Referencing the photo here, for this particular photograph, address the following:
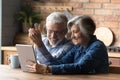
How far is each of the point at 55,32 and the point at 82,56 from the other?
0.36m

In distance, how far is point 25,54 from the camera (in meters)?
2.28

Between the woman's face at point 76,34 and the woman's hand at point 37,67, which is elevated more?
the woman's face at point 76,34

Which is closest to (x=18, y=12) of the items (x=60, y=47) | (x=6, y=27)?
(x=6, y=27)

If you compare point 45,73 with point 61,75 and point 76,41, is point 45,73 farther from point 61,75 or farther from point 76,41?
point 76,41

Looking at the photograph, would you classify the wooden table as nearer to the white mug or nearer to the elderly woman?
the elderly woman

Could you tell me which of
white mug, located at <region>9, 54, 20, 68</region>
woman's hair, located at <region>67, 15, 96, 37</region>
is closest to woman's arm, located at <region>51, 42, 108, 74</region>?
woman's hair, located at <region>67, 15, 96, 37</region>

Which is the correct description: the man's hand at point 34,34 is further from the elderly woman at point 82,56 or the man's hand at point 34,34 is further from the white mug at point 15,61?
the white mug at point 15,61

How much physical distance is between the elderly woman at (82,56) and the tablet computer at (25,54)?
44 mm

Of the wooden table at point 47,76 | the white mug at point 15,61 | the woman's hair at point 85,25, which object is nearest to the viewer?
the wooden table at point 47,76

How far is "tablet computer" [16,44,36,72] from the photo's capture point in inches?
87.5

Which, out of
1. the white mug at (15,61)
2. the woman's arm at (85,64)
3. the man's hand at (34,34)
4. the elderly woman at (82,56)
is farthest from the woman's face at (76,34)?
the white mug at (15,61)

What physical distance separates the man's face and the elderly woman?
158 mm

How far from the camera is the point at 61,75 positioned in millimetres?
2248

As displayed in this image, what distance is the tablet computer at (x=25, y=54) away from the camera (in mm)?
2223
